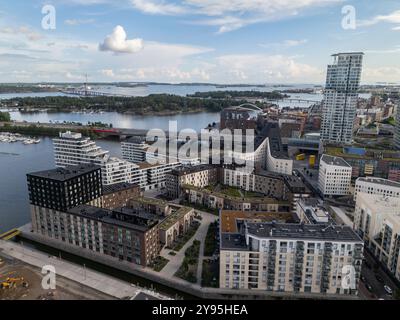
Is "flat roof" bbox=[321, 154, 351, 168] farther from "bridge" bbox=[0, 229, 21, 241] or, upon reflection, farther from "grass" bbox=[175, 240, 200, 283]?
"bridge" bbox=[0, 229, 21, 241]

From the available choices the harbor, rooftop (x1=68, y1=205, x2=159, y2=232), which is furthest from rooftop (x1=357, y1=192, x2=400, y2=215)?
the harbor

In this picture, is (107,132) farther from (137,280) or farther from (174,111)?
(137,280)

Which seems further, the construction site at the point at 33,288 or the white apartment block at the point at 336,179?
the white apartment block at the point at 336,179

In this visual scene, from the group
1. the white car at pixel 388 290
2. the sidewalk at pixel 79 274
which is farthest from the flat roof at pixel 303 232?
the sidewalk at pixel 79 274

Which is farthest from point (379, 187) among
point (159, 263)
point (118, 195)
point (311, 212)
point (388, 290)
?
point (118, 195)

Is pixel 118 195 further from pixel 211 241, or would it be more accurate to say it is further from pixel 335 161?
pixel 335 161

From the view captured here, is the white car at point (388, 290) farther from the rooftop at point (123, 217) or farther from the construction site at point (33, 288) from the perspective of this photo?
the construction site at point (33, 288)
